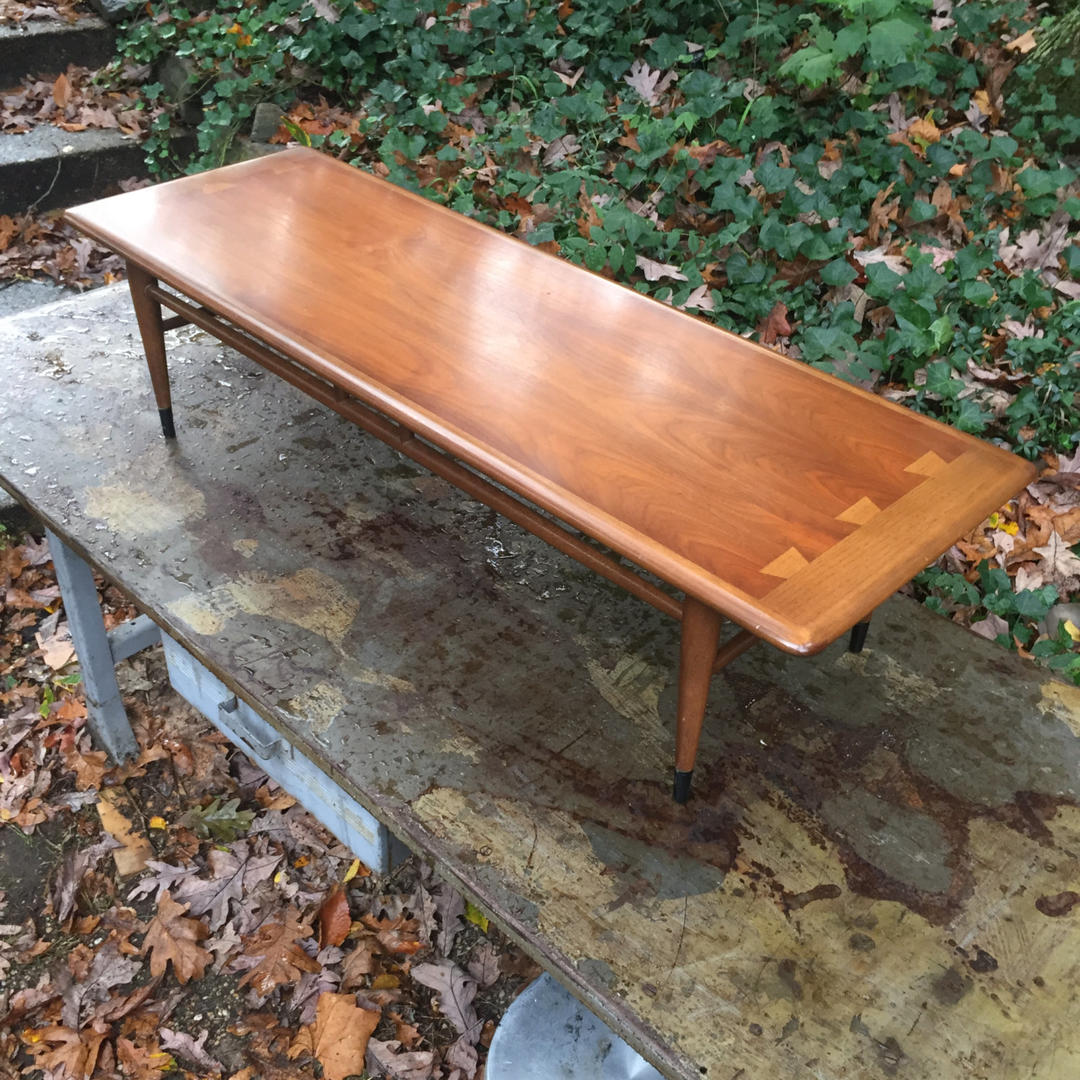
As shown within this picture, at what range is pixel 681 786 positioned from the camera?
1609mm

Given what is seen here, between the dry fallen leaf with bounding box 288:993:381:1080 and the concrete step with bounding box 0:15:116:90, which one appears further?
the concrete step with bounding box 0:15:116:90

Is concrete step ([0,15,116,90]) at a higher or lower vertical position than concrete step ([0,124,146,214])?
higher

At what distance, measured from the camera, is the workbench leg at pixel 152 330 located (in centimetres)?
216

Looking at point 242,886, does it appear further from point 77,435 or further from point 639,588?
point 639,588

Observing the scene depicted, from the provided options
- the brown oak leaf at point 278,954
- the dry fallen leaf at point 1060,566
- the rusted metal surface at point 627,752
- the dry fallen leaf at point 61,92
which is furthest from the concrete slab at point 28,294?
the dry fallen leaf at point 1060,566

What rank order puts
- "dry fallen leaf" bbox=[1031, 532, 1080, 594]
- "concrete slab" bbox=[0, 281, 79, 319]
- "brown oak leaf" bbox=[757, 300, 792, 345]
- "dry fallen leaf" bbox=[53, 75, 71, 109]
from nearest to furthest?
1. "dry fallen leaf" bbox=[1031, 532, 1080, 594]
2. "brown oak leaf" bbox=[757, 300, 792, 345]
3. "concrete slab" bbox=[0, 281, 79, 319]
4. "dry fallen leaf" bbox=[53, 75, 71, 109]

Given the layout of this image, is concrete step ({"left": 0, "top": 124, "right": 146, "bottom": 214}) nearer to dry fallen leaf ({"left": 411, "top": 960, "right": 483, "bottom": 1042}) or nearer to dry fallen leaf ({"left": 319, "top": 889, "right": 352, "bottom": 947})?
dry fallen leaf ({"left": 319, "top": 889, "right": 352, "bottom": 947})

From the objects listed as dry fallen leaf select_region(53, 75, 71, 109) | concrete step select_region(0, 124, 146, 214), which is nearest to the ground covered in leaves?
concrete step select_region(0, 124, 146, 214)

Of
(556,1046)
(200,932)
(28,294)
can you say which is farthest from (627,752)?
(28,294)

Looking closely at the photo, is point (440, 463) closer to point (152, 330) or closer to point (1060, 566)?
point (152, 330)

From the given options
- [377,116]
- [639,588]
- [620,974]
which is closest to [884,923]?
[620,974]

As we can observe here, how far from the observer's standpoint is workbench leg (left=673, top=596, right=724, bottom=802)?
4.72 ft

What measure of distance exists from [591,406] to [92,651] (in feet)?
4.66

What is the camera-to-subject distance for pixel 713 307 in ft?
10.0
